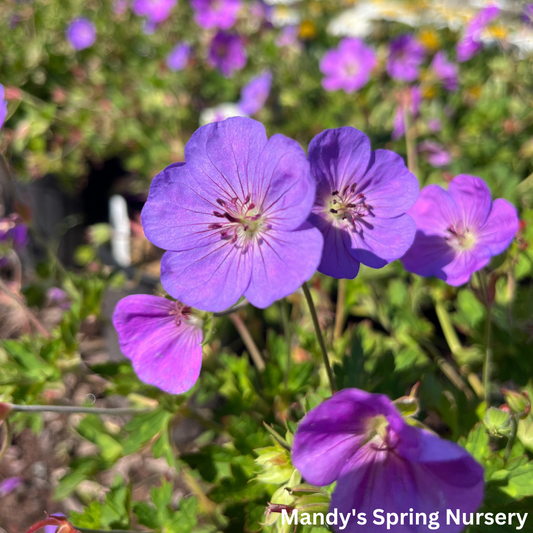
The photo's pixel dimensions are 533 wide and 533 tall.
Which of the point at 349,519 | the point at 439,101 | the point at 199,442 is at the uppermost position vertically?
the point at 439,101

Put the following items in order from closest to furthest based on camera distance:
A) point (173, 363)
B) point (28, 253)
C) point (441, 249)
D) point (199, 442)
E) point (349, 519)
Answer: point (349, 519), point (173, 363), point (441, 249), point (199, 442), point (28, 253)

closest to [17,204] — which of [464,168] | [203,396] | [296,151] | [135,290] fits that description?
[135,290]

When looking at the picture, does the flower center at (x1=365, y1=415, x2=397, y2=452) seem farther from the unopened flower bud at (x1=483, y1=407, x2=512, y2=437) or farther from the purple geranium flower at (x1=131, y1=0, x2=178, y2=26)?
the purple geranium flower at (x1=131, y1=0, x2=178, y2=26)

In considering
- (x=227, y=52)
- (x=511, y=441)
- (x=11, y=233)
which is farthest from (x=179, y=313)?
(x=227, y=52)

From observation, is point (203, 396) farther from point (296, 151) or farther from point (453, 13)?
point (453, 13)

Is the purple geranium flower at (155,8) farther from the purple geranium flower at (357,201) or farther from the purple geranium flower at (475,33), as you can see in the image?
the purple geranium flower at (357,201)

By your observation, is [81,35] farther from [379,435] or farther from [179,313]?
[379,435]
